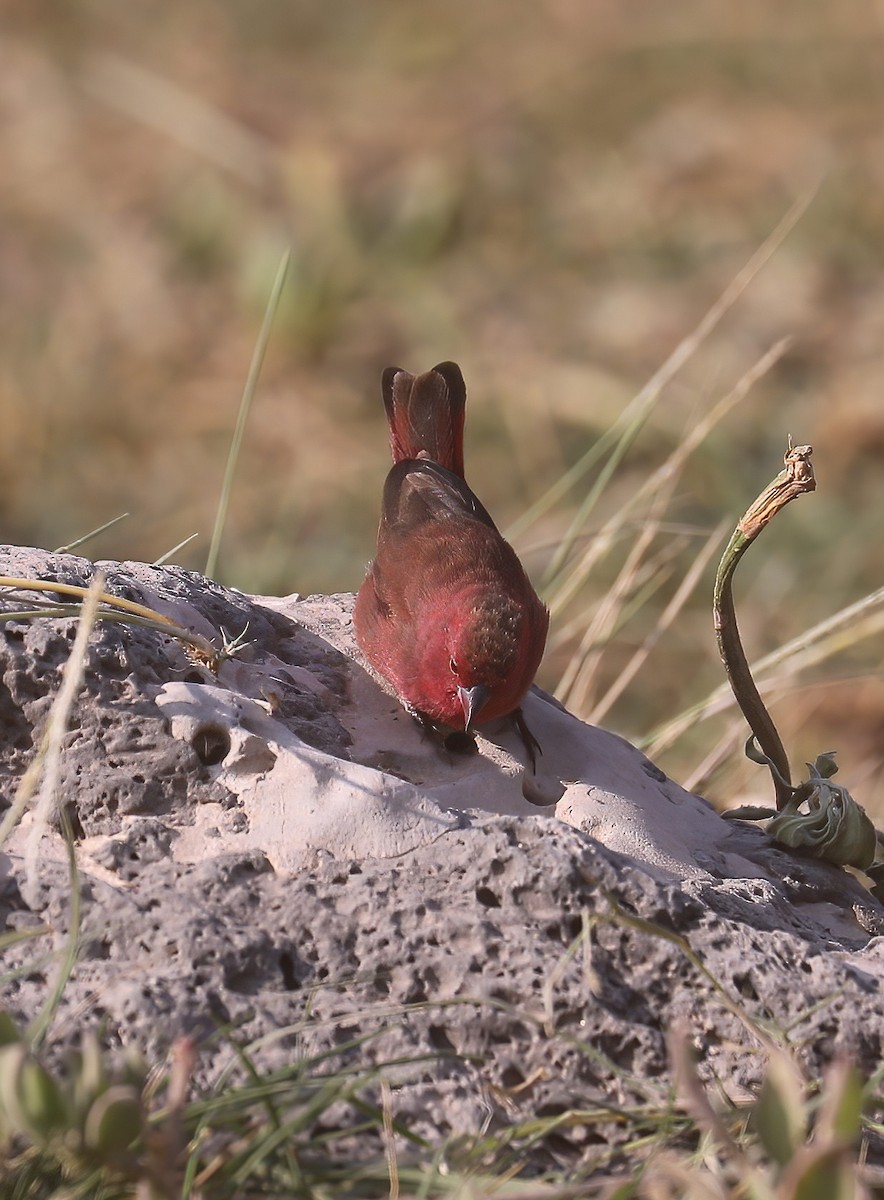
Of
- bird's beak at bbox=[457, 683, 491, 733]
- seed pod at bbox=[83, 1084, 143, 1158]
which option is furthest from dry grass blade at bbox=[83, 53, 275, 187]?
seed pod at bbox=[83, 1084, 143, 1158]

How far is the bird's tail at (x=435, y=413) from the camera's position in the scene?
13.5ft

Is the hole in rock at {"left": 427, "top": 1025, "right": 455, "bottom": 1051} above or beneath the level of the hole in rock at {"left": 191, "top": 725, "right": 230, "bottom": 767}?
beneath

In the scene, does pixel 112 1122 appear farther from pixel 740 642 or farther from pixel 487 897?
pixel 740 642

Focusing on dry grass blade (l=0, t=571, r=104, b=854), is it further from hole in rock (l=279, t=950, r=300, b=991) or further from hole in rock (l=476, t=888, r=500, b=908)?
hole in rock (l=476, t=888, r=500, b=908)

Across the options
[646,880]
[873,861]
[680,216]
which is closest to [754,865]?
[873,861]

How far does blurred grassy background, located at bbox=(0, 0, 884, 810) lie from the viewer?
7055 millimetres

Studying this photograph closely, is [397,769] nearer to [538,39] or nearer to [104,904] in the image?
[104,904]

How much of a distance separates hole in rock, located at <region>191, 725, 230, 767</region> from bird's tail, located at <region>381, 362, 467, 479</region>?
1975 millimetres

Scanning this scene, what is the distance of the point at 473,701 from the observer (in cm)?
281

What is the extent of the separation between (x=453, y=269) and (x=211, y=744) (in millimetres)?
7612

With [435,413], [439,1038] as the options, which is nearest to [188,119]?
[435,413]

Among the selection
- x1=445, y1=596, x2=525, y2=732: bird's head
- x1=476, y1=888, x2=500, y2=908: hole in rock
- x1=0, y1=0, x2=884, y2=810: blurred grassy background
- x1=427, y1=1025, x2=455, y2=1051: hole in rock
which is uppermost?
x1=0, y1=0, x2=884, y2=810: blurred grassy background

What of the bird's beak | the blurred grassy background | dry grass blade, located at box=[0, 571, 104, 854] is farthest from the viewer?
the blurred grassy background

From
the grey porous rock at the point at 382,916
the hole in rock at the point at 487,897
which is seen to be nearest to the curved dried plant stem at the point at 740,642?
the grey porous rock at the point at 382,916
